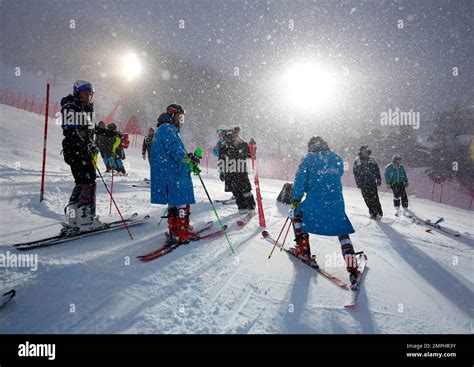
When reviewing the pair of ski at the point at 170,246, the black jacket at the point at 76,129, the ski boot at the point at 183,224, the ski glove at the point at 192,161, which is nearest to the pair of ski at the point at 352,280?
the pair of ski at the point at 170,246

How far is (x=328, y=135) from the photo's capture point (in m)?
47.2

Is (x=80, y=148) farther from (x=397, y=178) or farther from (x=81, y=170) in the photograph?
(x=397, y=178)

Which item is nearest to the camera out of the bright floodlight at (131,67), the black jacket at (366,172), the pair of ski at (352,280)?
the pair of ski at (352,280)

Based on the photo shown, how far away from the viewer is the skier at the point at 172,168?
13.9 feet

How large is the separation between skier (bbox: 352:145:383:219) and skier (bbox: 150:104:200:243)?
6.65 metres

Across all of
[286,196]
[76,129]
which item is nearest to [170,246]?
[76,129]

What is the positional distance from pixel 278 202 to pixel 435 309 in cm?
696

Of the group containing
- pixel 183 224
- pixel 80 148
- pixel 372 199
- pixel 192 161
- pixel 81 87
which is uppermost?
pixel 81 87

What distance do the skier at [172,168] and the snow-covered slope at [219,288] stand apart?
27.6 inches

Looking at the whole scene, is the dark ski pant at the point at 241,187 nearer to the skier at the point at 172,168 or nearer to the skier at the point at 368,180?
the skier at the point at 172,168

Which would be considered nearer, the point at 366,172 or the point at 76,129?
the point at 76,129

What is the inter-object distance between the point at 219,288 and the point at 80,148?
3.07m

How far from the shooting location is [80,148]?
14.5ft
